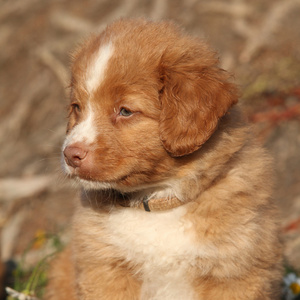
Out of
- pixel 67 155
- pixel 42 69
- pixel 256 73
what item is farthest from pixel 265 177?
pixel 42 69

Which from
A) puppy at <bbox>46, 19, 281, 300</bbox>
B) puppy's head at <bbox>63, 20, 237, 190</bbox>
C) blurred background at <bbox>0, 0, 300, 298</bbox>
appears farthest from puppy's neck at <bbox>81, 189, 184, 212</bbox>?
blurred background at <bbox>0, 0, 300, 298</bbox>

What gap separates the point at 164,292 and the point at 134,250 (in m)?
0.36

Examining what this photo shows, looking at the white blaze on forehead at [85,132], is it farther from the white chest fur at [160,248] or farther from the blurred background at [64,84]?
the blurred background at [64,84]

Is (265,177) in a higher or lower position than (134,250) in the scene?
higher

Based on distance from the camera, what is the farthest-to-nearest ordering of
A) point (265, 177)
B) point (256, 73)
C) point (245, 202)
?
point (256, 73), point (265, 177), point (245, 202)

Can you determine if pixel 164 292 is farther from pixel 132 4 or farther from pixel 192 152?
Answer: pixel 132 4

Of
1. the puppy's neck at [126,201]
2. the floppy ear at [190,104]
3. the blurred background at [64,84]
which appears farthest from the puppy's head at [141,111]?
the blurred background at [64,84]

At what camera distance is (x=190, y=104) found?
3.14 metres

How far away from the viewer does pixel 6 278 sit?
505 centimetres

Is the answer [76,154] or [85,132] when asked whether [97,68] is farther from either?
[76,154]

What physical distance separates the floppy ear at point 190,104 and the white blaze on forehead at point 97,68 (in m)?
0.36

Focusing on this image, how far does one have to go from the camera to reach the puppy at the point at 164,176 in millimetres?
3148

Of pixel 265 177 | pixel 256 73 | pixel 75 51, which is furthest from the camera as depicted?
pixel 256 73

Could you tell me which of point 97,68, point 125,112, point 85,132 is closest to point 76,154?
point 85,132
